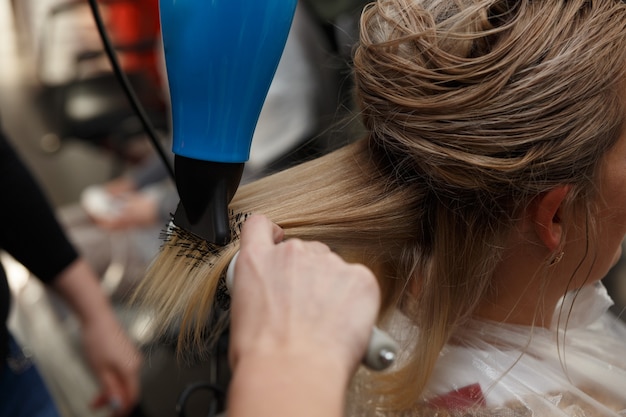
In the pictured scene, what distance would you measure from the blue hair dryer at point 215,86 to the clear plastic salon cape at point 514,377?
0.30m

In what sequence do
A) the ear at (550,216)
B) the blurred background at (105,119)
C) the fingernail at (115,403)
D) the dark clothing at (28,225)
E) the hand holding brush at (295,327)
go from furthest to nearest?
the blurred background at (105,119), the fingernail at (115,403), the dark clothing at (28,225), the ear at (550,216), the hand holding brush at (295,327)

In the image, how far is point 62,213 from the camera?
6.26 ft

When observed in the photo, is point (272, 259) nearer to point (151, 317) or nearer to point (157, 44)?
point (151, 317)

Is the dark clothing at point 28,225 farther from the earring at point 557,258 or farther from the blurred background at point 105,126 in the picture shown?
the earring at point 557,258

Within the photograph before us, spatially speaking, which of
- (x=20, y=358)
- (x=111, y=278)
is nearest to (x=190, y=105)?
(x=20, y=358)

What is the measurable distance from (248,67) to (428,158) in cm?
20

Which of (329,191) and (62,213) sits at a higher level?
(329,191)

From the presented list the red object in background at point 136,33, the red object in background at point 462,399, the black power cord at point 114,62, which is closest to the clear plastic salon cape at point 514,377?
the red object in background at point 462,399

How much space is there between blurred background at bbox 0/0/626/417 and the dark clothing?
0.8 inches

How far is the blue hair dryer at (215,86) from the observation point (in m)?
0.45

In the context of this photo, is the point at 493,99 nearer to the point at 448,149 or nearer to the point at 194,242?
the point at 448,149

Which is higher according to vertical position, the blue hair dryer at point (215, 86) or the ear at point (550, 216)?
the blue hair dryer at point (215, 86)

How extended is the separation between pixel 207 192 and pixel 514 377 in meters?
0.39

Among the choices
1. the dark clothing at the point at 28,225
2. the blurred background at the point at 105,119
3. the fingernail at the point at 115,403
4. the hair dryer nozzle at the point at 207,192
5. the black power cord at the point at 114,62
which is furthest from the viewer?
the blurred background at the point at 105,119
